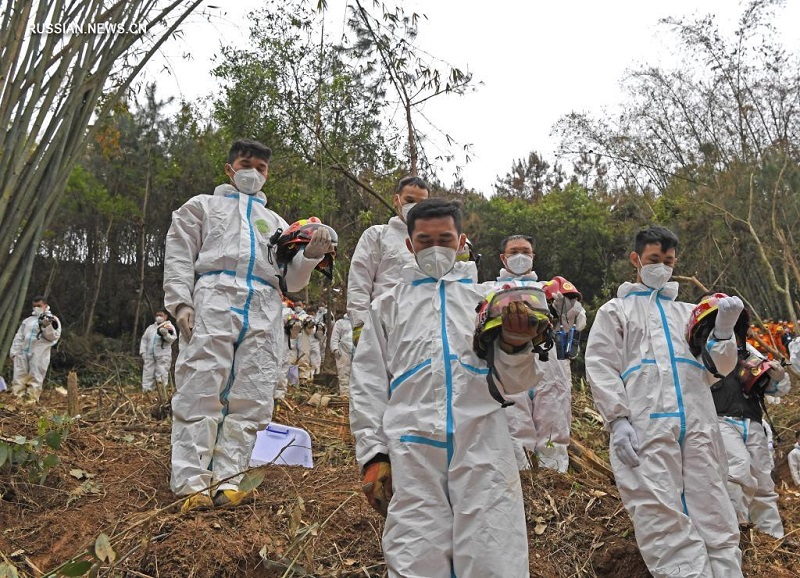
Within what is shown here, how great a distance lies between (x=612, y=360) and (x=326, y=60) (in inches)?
409

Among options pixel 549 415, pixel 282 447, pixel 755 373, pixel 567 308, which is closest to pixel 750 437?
pixel 755 373

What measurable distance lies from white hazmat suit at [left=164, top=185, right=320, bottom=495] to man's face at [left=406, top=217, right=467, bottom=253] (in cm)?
134

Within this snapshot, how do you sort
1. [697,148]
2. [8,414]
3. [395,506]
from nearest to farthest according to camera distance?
Result: [395,506]
[8,414]
[697,148]

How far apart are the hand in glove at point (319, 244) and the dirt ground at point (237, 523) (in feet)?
4.23

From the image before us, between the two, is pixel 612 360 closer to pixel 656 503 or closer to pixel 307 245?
pixel 656 503

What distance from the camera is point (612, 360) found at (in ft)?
13.6

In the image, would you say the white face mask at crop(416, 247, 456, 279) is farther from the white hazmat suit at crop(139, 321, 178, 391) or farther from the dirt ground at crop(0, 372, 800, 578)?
the white hazmat suit at crop(139, 321, 178, 391)

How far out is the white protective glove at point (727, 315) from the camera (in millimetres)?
3592

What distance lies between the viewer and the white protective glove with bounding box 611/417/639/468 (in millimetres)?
3785

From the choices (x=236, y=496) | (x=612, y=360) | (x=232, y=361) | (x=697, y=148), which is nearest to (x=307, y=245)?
(x=232, y=361)

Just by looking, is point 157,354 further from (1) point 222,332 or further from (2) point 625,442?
(2) point 625,442

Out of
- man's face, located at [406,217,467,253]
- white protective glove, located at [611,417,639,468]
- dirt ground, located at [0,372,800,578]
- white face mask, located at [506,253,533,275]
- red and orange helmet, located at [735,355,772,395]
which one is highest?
white face mask, located at [506,253,533,275]

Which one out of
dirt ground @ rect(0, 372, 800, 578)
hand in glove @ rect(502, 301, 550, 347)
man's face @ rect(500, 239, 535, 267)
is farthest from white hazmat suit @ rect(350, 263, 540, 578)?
man's face @ rect(500, 239, 535, 267)

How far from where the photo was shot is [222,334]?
4188mm
